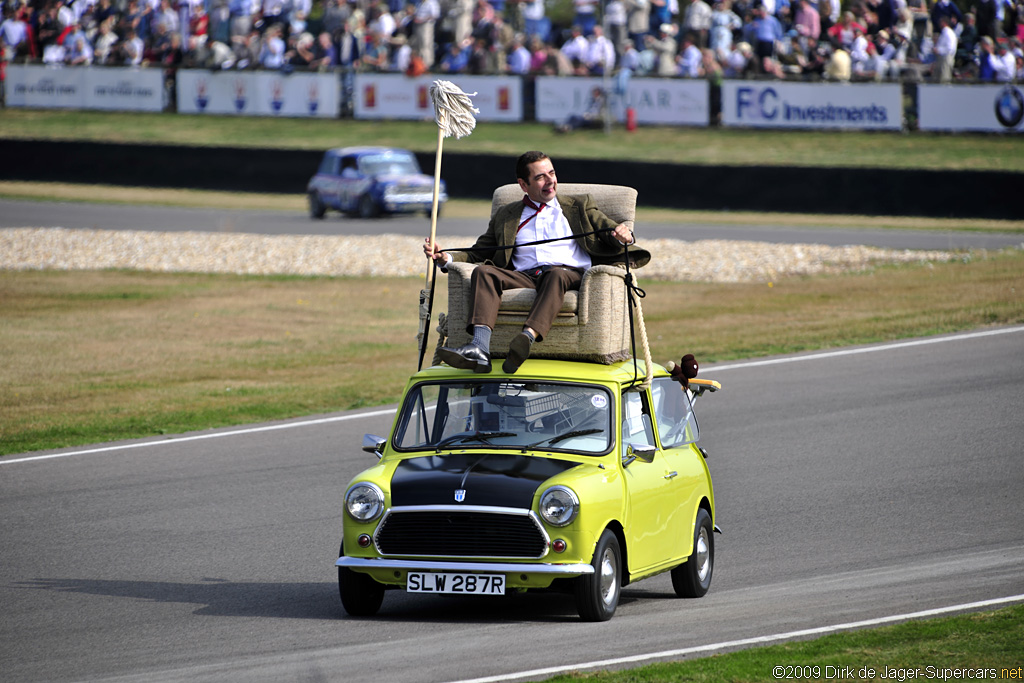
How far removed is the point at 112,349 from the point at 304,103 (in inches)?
966

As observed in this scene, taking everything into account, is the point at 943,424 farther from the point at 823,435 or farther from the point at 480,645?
the point at 480,645

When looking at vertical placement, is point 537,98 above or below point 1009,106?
below

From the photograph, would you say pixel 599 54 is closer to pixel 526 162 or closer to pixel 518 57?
pixel 518 57

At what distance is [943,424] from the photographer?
1335 centimetres

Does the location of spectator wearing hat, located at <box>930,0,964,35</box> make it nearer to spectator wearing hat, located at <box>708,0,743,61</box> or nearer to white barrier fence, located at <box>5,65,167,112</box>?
spectator wearing hat, located at <box>708,0,743,61</box>

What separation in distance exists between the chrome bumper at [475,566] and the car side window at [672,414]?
1524mm

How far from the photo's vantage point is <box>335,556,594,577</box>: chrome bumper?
23.6ft

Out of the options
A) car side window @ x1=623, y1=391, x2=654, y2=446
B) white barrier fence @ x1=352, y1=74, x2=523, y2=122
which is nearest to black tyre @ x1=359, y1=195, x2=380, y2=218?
white barrier fence @ x1=352, y1=74, x2=523, y2=122

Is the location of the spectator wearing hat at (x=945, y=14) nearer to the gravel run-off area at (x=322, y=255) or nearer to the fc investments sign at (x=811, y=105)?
the fc investments sign at (x=811, y=105)

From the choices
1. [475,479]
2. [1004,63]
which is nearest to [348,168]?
[1004,63]

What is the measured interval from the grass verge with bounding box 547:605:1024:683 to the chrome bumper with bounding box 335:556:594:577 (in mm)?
909

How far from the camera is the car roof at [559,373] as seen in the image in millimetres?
8031

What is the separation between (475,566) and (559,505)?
1.82 feet

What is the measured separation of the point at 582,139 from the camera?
3847 centimetres
